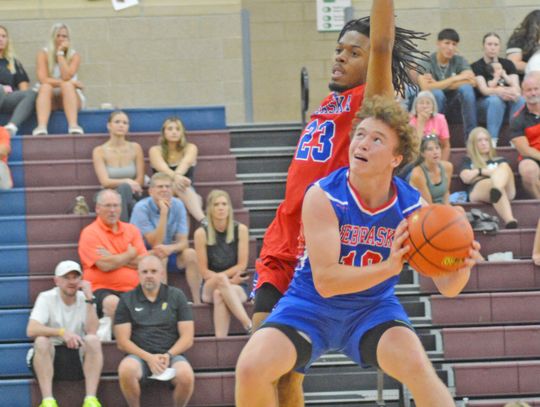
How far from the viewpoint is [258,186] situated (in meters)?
10.7

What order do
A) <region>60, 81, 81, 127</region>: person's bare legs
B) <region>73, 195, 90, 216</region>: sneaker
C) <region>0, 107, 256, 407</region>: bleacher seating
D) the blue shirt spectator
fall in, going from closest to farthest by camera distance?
<region>0, 107, 256, 407</region>: bleacher seating → the blue shirt spectator → <region>73, 195, 90, 216</region>: sneaker → <region>60, 81, 81, 127</region>: person's bare legs

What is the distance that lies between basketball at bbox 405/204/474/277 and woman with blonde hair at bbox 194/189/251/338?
4.50m

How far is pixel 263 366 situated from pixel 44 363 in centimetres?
401

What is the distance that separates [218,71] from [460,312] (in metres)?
4.28

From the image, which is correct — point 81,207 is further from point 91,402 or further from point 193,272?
point 91,402

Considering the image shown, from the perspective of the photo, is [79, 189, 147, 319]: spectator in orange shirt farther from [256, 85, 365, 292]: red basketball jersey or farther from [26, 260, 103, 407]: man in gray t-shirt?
[256, 85, 365, 292]: red basketball jersey

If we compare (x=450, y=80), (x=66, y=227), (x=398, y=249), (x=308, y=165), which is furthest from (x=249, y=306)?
(x=398, y=249)

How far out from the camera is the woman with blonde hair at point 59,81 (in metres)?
11.0

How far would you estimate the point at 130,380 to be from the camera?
8.41 m

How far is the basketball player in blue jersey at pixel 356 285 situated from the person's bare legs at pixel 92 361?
12.1 feet

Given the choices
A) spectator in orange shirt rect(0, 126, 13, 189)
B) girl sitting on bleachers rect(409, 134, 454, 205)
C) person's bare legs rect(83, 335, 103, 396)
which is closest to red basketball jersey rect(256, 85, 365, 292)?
person's bare legs rect(83, 335, 103, 396)

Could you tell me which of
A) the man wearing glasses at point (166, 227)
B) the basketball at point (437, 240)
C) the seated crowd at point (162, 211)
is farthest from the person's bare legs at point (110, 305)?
the basketball at point (437, 240)

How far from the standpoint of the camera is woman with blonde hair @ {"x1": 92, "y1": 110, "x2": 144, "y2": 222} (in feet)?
32.7

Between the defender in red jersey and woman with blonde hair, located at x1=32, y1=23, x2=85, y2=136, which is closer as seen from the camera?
the defender in red jersey
